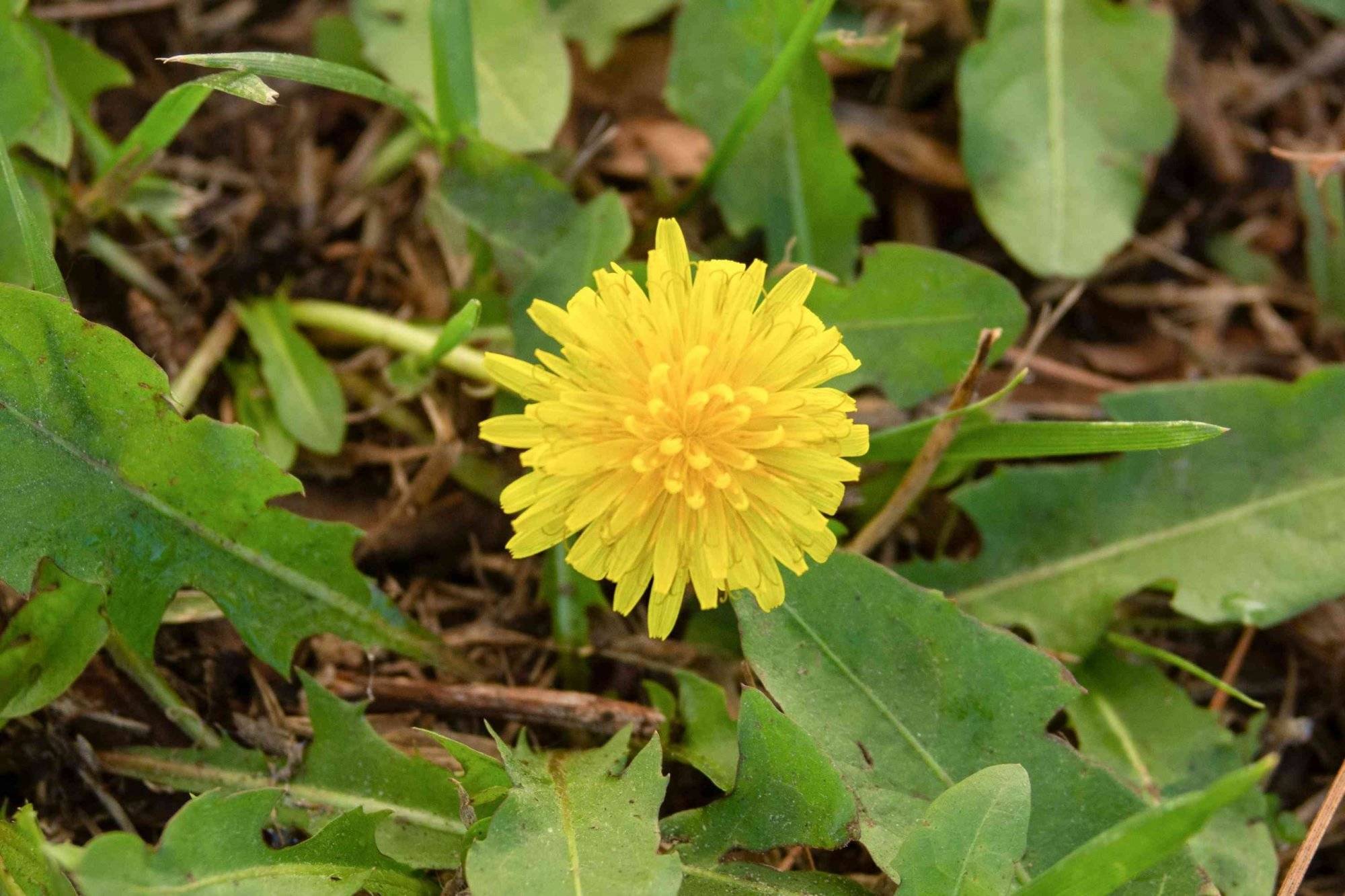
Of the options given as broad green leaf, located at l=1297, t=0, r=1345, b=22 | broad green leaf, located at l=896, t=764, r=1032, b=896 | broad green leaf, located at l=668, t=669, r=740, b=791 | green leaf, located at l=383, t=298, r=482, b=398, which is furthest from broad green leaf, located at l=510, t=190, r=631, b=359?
broad green leaf, located at l=1297, t=0, r=1345, b=22

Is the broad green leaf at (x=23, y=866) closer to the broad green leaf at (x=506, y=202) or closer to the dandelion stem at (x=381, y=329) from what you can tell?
the dandelion stem at (x=381, y=329)

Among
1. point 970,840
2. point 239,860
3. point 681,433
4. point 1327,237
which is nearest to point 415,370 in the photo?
point 681,433

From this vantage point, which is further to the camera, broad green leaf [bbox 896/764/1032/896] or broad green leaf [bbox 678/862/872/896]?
broad green leaf [bbox 678/862/872/896]

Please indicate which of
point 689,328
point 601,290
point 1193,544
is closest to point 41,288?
point 601,290

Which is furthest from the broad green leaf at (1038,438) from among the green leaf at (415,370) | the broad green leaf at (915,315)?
the green leaf at (415,370)

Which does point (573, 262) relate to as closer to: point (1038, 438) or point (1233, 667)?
point (1038, 438)

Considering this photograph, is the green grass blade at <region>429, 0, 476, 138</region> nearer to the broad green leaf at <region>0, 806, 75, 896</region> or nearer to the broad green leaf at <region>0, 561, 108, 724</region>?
the broad green leaf at <region>0, 561, 108, 724</region>
